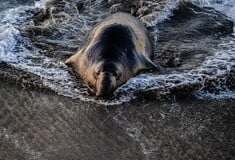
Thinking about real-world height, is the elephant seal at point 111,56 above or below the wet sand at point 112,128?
above

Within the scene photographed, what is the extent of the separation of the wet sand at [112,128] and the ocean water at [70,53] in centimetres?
25

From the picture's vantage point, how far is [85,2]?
35.9 feet

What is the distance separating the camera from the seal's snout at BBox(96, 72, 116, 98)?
6781 mm

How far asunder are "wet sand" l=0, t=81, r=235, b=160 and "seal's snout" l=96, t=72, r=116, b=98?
0.64ft

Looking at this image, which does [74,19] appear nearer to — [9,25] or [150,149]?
[9,25]

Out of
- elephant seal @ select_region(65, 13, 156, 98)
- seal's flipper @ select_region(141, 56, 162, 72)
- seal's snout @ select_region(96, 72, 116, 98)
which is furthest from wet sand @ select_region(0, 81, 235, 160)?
seal's flipper @ select_region(141, 56, 162, 72)

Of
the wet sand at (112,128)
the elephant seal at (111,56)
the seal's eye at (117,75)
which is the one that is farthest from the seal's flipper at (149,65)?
the wet sand at (112,128)

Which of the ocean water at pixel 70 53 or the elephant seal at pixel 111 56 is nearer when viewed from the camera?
the elephant seal at pixel 111 56

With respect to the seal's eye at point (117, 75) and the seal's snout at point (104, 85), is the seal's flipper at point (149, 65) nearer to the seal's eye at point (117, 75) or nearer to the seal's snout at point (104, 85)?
the seal's eye at point (117, 75)

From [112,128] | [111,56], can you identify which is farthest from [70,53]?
[112,128]

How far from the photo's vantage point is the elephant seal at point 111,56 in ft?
22.6

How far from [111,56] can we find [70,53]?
131 cm

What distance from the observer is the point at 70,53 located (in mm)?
8289

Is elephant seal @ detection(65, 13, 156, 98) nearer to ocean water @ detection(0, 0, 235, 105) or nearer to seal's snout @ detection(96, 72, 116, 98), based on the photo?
seal's snout @ detection(96, 72, 116, 98)
